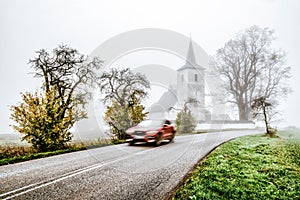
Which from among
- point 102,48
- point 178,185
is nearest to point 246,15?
point 102,48

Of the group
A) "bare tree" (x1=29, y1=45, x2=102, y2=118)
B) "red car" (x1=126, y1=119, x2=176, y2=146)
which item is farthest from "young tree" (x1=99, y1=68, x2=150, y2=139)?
"red car" (x1=126, y1=119, x2=176, y2=146)

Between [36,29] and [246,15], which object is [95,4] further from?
[246,15]

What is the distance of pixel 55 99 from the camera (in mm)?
10852

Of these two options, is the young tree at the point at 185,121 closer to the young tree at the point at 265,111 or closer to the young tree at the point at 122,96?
the young tree at the point at 265,111

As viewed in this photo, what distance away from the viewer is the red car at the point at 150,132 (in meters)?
11.3

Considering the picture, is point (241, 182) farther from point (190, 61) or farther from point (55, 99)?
point (190, 61)

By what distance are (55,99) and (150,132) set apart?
536cm

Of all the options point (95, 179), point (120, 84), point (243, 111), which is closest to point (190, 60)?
point (243, 111)

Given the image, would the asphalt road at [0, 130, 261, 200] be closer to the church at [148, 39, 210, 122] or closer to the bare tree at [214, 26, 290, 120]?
the bare tree at [214, 26, 290, 120]

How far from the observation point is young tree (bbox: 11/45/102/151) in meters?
9.59

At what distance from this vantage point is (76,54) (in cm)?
1486

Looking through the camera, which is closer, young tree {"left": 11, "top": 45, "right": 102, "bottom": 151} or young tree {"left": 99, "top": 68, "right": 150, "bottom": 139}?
young tree {"left": 11, "top": 45, "right": 102, "bottom": 151}

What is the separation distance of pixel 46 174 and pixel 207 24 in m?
60.0

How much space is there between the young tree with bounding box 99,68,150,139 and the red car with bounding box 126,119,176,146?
3.59m
